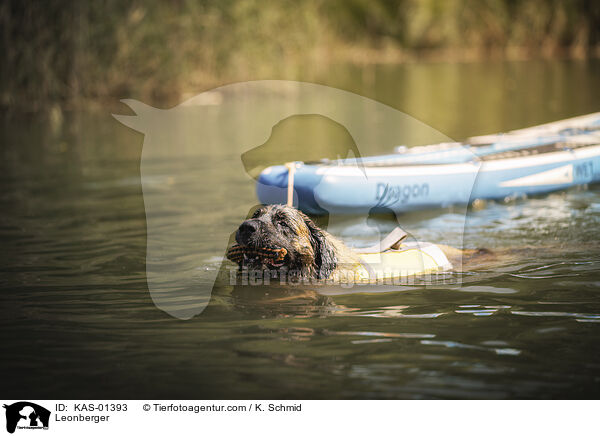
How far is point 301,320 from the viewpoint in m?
5.14

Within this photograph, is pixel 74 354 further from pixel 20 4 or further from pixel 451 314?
pixel 20 4

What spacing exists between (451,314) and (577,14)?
34.0m

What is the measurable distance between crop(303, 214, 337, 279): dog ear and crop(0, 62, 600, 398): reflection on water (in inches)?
7.2

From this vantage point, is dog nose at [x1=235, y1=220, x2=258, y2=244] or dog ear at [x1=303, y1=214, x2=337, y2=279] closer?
dog nose at [x1=235, y1=220, x2=258, y2=244]

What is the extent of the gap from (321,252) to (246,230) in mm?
648

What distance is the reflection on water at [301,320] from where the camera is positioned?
413cm

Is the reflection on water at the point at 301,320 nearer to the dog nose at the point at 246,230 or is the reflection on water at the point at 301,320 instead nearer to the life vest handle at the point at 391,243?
the life vest handle at the point at 391,243

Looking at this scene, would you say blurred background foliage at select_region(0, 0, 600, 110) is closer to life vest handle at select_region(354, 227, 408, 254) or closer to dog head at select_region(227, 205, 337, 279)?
life vest handle at select_region(354, 227, 408, 254)

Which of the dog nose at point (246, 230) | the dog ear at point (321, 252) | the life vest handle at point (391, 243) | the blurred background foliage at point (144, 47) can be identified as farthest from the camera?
the blurred background foliage at point (144, 47)

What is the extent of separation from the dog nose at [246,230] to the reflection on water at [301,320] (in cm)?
55
